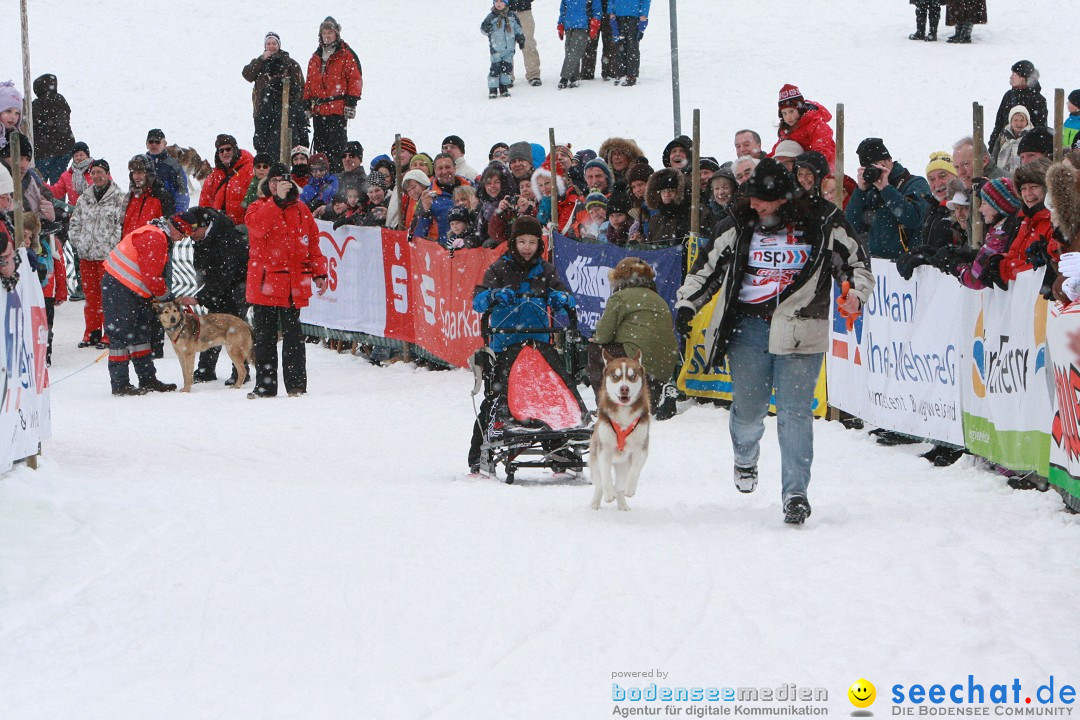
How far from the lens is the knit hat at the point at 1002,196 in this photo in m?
7.52

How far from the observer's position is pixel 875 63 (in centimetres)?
2509

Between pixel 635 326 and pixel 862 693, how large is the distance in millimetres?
5993

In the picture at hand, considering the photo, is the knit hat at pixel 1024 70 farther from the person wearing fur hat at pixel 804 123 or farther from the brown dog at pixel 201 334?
the brown dog at pixel 201 334

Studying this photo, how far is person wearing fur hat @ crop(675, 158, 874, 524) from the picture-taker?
6531 mm

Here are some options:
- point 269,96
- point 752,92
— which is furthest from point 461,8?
point 269,96

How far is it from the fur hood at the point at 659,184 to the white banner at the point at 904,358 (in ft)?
6.52

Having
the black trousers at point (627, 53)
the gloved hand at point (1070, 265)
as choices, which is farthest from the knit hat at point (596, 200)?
the black trousers at point (627, 53)

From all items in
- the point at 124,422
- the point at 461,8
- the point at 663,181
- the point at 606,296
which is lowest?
the point at 124,422

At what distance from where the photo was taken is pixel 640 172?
40.2 ft

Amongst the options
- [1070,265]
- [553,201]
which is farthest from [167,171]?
[1070,265]

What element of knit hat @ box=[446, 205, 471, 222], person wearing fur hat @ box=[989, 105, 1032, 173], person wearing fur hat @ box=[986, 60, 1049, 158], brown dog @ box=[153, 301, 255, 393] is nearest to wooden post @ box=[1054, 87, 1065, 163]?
person wearing fur hat @ box=[989, 105, 1032, 173]

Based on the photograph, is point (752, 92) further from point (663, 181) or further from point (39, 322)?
point (39, 322)

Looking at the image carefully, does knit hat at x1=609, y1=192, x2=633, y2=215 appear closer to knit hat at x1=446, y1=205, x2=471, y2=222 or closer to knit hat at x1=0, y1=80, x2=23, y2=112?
knit hat at x1=446, y1=205, x2=471, y2=222

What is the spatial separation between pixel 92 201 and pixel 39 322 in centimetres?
857
